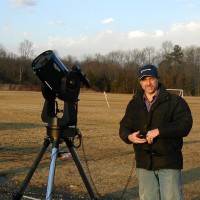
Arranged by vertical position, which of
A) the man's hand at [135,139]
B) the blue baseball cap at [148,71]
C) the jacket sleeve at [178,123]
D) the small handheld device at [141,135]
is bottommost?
the man's hand at [135,139]

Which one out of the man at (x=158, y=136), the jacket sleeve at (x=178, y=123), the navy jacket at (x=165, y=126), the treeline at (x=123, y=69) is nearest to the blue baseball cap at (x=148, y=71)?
the man at (x=158, y=136)

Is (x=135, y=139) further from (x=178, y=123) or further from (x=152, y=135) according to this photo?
(x=178, y=123)

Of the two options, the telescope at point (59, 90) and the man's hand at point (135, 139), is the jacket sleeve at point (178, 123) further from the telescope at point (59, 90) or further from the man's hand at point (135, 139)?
the telescope at point (59, 90)

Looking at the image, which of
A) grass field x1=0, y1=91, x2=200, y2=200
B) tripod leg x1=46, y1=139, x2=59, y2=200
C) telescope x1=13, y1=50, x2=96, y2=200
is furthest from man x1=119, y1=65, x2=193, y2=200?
grass field x1=0, y1=91, x2=200, y2=200

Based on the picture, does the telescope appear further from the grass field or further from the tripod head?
the grass field

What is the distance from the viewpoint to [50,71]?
4.76 m

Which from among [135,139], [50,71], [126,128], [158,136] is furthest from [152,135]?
[50,71]

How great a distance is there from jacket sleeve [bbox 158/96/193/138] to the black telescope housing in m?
1.11

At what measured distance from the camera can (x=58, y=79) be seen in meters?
4.78

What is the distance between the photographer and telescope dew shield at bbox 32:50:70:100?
187 inches

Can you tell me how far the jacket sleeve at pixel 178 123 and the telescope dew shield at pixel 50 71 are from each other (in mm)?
1220

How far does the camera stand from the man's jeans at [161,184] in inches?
171

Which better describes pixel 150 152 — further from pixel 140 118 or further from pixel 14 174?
pixel 14 174

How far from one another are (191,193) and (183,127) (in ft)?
11.7
